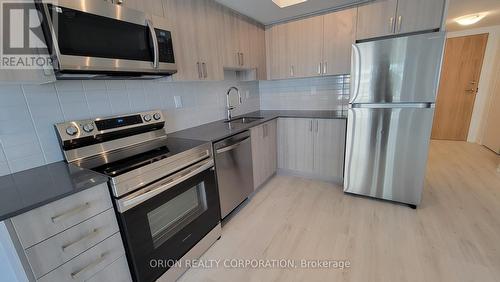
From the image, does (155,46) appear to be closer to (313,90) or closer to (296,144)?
(296,144)

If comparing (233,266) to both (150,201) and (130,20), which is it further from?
(130,20)

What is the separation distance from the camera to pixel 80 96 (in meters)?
1.45

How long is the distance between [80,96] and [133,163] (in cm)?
68

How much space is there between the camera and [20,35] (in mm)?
982

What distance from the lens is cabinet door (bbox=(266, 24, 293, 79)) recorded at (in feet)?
9.52

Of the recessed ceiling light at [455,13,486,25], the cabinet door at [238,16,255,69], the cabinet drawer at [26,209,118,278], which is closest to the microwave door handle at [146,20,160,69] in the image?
the cabinet drawer at [26,209,118,278]

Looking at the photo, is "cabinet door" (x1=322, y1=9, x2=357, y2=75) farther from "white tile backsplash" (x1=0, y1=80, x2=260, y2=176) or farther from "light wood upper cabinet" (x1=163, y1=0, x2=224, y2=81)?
"white tile backsplash" (x1=0, y1=80, x2=260, y2=176)

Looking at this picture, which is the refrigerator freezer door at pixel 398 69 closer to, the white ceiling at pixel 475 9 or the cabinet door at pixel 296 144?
the cabinet door at pixel 296 144

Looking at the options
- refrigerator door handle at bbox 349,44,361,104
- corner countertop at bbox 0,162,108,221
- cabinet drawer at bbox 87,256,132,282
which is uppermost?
refrigerator door handle at bbox 349,44,361,104

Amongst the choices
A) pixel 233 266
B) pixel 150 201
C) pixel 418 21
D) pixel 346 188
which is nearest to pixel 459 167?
pixel 346 188

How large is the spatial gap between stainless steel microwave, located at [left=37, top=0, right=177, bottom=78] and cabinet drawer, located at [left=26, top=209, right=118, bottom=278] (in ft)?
2.63

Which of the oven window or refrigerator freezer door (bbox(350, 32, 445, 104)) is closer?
the oven window

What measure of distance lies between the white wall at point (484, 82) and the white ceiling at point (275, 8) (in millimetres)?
3347

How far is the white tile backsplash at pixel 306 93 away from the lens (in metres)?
2.97
